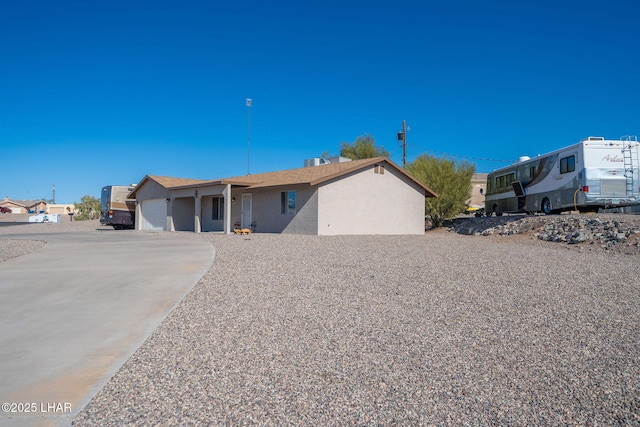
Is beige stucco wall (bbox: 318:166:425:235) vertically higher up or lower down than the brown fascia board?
lower down

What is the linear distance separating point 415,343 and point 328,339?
966 millimetres

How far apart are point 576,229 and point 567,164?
4033mm

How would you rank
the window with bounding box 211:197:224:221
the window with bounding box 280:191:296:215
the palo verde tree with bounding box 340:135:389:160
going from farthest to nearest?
the palo verde tree with bounding box 340:135:389:160
the window with bounding box 211:197:224:221
the window with bounding box 280:191:296:215

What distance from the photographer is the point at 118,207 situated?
105 feet

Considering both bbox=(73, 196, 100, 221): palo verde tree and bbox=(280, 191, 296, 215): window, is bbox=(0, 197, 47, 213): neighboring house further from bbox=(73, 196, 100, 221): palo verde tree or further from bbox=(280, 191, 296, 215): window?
bbox=(280, 191, 296, 215): window

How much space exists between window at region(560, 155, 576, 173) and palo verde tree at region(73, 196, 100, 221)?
167 ft

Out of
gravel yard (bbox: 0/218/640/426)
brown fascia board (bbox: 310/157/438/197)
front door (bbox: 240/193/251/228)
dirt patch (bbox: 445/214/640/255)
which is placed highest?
brown fascia board (bbox: 310/157/438/197)

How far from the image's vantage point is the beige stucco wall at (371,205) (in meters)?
20.9

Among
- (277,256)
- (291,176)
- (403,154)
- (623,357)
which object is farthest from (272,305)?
(403,154)

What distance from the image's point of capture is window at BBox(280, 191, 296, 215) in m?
22.0

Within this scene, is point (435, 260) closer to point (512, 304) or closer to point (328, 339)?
point (512, 304)

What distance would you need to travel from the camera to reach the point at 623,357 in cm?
476

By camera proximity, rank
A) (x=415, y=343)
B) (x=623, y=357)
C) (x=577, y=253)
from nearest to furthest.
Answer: (x=623, y=357) → (x=415, y=343) → (x=577, y=253)

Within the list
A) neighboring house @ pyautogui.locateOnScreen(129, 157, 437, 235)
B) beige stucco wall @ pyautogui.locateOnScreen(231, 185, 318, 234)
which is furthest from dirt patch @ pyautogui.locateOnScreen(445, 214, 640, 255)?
beige stucco wall @ pyautogui.locateOnScreen(231, 185, 318, 234)
